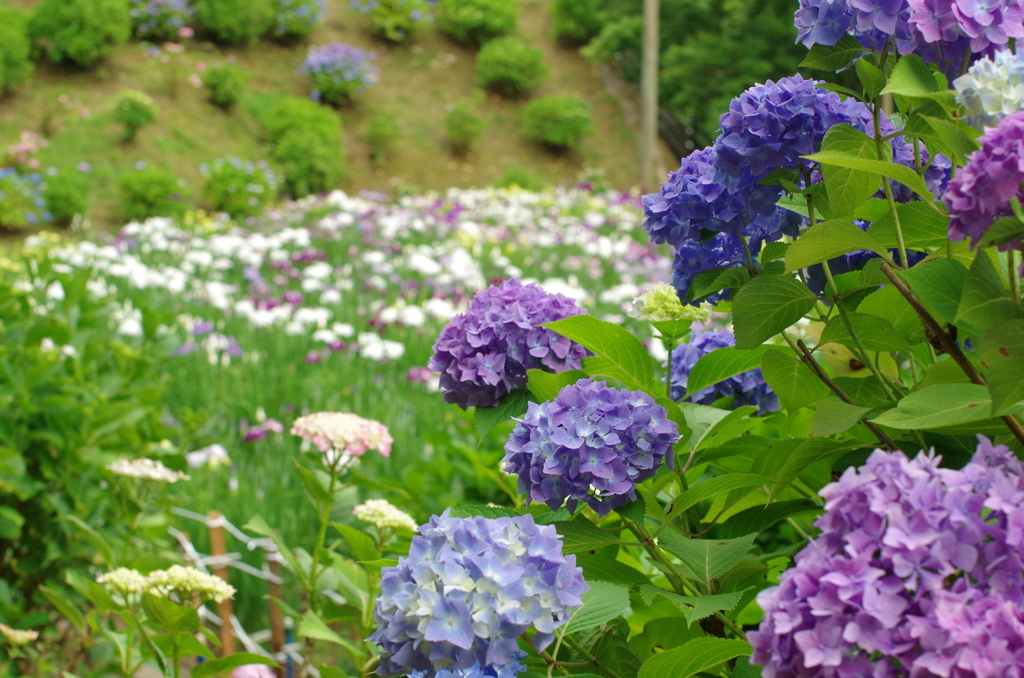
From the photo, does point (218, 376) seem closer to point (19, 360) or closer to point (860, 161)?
point (19, 360)

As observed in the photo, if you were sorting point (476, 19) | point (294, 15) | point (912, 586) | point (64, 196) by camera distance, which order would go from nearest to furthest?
1. point (912, 586)
2. point (64, 196)
3. point (294, 15)
4. point (476, 19)

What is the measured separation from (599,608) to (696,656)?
9 centimetres

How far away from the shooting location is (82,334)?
2.34 meters

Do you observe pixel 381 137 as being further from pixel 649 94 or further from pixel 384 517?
pixel 384 517

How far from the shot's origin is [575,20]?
632 inches

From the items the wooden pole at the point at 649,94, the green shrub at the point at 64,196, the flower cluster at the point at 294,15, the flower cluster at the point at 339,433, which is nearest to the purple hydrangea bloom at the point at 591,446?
the flower cluster at the point at 339,433

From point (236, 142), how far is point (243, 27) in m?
3.05

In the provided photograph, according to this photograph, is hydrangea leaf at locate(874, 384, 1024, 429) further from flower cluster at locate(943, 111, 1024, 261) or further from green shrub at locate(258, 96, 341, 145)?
green shrub at locate(258, 96, 341, 145)

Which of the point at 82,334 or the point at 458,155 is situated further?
the point at 458,155

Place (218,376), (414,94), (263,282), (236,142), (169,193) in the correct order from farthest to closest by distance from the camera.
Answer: (414,94) → (236,142) → (169,193) → (263,282) → (218,376)

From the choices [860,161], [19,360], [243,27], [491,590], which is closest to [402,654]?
[491,590]

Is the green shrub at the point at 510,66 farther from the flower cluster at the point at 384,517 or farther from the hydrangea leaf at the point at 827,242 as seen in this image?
the hydrangea leaf at the point at 827,242

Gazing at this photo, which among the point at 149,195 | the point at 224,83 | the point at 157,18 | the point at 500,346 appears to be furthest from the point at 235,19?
the point at 500,346

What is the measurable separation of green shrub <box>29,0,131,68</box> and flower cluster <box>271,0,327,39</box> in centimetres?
271
